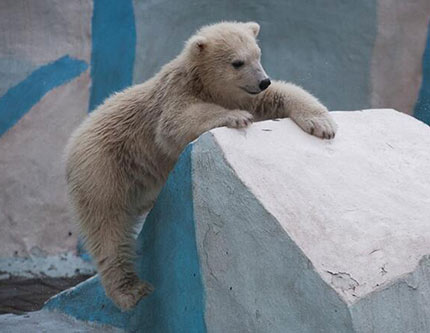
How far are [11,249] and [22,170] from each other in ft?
1.94

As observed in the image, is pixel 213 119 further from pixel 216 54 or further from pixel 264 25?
pixel 264 25

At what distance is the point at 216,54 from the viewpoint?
3.55 metres

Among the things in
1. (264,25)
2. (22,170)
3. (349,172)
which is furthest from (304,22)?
(349,172)

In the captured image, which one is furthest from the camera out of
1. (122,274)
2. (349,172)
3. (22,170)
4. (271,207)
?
(22,170)

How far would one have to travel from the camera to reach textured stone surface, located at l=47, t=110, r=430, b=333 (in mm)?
2336

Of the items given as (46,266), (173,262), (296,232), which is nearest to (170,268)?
(173,262)

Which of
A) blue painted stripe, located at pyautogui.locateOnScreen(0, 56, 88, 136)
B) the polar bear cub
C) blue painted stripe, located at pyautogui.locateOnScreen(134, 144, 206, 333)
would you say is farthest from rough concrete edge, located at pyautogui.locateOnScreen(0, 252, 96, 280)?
blue painted stripe, located at pyautogui.locateOnScreen(134, 144, 206, 333)

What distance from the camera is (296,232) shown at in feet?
7.98

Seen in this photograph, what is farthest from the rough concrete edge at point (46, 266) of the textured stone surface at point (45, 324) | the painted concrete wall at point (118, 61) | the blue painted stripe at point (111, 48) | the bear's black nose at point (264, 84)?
the bear's black nose at point (264, 84)

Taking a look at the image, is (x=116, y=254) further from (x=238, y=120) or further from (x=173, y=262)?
A: (x=238, y=120)

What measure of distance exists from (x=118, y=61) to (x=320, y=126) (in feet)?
10.9

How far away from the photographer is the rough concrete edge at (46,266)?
5.85 metres

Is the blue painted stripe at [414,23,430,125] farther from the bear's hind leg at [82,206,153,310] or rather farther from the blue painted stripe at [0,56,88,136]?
the bear's hind leg at [82,206,153,310]

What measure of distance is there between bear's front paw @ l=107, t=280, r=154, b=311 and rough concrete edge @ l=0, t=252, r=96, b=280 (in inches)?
104
